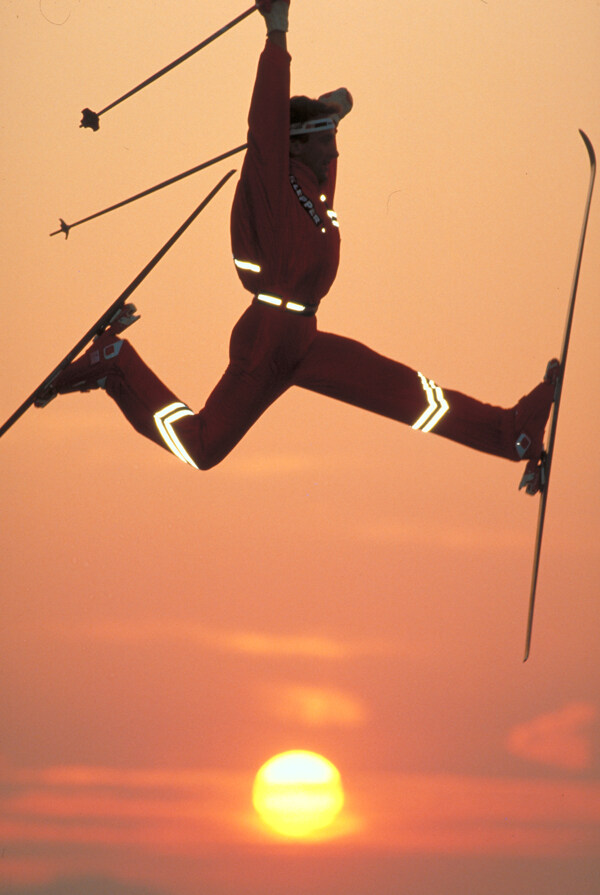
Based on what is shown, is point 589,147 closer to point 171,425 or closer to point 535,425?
point 535,425

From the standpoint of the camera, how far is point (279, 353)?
515cm

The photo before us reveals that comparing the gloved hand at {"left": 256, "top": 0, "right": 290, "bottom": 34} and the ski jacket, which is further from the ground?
the gloved hand at {"left": 256, "top": 0, "right": 290, "bottom": 34}

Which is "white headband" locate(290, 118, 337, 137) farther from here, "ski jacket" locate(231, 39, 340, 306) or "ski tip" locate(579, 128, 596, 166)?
"ski tip" locate(579, 128, 596, 166)

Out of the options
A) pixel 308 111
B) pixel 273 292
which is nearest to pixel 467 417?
pixel 273 292

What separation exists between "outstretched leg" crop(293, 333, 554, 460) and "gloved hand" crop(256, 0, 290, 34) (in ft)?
3.61

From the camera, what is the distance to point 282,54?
4.78 meters

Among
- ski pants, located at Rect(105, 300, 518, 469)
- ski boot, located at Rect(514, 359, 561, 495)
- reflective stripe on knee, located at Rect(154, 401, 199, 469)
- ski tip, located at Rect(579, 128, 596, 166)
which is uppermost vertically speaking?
ski tip, located at Rect(579, 128, 596, 166)

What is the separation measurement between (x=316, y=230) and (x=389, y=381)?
63 cm

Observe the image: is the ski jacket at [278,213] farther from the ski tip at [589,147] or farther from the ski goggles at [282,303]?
the ski tip at [589,147]

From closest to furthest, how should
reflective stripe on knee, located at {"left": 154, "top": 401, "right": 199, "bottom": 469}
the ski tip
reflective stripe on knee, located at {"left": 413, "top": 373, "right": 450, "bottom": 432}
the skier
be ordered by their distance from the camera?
the skier < reflective stripe on knee, located at {"left": 154, "top": 401, "right": 199, "bottom": 469} < reflective stripe on knee, located at {"left": 413, "top": 373, "right": 450, "bottom": 432} < the ski tip

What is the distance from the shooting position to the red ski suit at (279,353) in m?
4.93

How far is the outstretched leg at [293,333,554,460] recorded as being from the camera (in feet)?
17.4

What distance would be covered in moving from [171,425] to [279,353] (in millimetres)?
463

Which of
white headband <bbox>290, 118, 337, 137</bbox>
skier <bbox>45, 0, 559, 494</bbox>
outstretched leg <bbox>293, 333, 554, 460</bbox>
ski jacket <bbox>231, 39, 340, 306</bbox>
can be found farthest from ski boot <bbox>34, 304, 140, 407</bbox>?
white headband <bbox>290, 118, 337, 137</bbox>
